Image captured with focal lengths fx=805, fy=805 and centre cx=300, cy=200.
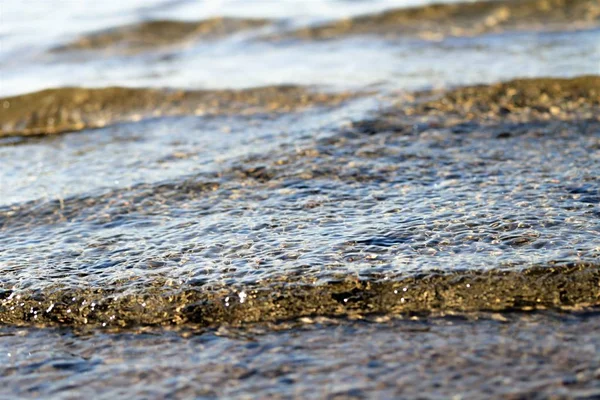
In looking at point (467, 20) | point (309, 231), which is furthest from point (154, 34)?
point (309, 231)

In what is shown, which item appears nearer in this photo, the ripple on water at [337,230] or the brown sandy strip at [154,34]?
the ripple on water at [337,230]

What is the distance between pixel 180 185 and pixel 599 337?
219 cm

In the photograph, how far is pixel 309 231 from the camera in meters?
3.19

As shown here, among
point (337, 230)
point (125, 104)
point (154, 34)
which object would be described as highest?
point (154, 34)

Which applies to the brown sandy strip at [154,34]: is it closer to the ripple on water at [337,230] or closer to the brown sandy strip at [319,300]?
the ripple on water at [337,230]

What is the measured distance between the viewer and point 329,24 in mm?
8266

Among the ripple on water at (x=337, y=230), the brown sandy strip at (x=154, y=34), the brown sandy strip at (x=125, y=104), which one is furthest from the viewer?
the brown sandy strip at (x=154, y=34)

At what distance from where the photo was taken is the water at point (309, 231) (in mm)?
2352

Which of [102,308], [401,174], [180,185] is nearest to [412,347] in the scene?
[102,308]

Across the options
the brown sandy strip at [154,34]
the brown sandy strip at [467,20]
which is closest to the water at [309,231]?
the brown sandy strip at [467,20]

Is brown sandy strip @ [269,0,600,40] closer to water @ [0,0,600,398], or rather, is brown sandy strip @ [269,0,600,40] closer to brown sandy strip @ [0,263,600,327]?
water @ [0,0,600,398]

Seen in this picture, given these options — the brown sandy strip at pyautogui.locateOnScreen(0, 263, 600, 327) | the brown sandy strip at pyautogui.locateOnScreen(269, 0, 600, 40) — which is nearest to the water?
the brown sandy strip at pyautogui.locateOnScreen(0, 263, 600, 327)

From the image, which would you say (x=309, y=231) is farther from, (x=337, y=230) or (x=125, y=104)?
(x=125, y=104)

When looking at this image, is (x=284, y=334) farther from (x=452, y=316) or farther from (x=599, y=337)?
(x=599, y=337)
